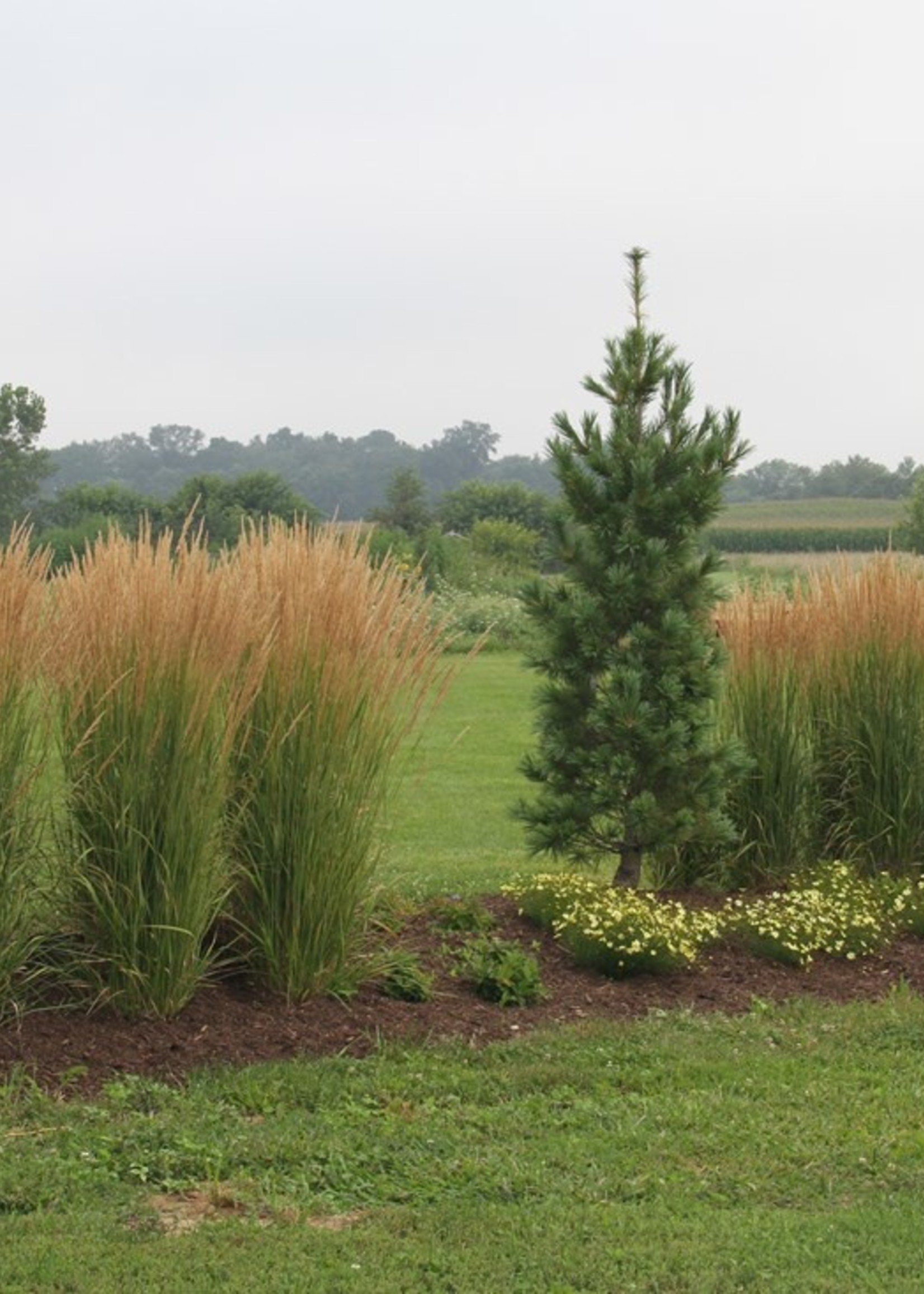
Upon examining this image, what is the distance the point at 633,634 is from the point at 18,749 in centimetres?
323

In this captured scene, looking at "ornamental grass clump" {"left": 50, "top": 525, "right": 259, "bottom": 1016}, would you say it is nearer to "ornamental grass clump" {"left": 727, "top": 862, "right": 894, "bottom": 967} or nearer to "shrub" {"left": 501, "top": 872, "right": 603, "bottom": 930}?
"shrub" {"left": 501, "top": 872, "right": 603, "bottom": 930}

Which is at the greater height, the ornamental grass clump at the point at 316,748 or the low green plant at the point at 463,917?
the ornamental grass clump at the point at 316,748

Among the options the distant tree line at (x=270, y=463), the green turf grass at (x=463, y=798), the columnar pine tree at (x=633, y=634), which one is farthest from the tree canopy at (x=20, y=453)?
the columnar pine tree at (x=633, y=634)

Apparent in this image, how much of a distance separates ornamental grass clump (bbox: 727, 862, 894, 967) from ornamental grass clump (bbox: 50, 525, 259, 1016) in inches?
106

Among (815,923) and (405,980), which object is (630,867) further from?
(405,980)

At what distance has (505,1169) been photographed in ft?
14.8

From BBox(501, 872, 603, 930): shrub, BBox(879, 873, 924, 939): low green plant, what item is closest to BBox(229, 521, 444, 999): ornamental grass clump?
BBox(501, 872, 603, 930): shrub

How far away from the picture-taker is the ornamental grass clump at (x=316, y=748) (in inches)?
226

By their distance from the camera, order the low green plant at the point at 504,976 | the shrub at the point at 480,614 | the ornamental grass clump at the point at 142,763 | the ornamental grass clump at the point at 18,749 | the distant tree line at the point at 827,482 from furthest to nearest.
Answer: the distant tree line at the point at 827,482 < the shrub at the point at 480,614 < the low green plant at the point at 504,976 < the ornamental grass clump at the point at 142,763 < the ornamental grass clump at the point at 18,749

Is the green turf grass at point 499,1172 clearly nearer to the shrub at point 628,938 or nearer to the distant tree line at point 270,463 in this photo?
the shrub at point 628,938

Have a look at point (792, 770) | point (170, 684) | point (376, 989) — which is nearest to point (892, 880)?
point (792, 770)

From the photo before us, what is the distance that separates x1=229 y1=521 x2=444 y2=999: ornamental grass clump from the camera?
18.9 ft

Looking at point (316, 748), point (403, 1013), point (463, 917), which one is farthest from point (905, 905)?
point (316, 748)

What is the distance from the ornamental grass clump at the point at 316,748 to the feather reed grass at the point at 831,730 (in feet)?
8.69
